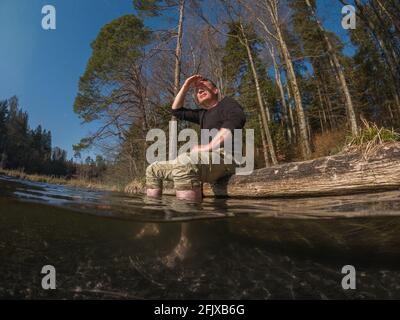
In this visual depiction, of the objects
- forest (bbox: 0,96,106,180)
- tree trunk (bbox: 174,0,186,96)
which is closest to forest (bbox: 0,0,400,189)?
tree trunk (bbox: 174,0,186,96)

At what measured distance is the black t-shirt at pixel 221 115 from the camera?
11.0ft

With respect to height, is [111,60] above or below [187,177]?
above

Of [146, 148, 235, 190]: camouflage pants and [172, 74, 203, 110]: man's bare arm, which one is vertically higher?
[172, 74, 203, 110]: man's bare arm

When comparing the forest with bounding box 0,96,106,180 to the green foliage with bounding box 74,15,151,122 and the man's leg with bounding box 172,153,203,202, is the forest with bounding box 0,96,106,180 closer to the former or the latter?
the green foliage with bounding box 74,15,151,122

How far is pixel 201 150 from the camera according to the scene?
11.0 ft

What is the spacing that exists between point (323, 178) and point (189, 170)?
1.57 m

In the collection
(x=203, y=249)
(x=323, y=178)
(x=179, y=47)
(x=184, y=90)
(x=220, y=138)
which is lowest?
(x=203, y=249)

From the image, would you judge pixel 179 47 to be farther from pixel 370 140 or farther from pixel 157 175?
pixel 370 140

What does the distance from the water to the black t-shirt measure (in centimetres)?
105

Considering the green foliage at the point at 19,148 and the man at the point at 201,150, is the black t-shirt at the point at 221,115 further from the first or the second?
the green foliage at the point at 19,148

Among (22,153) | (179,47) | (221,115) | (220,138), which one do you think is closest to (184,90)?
(221,115)

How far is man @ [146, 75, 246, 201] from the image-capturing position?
3330 mm
